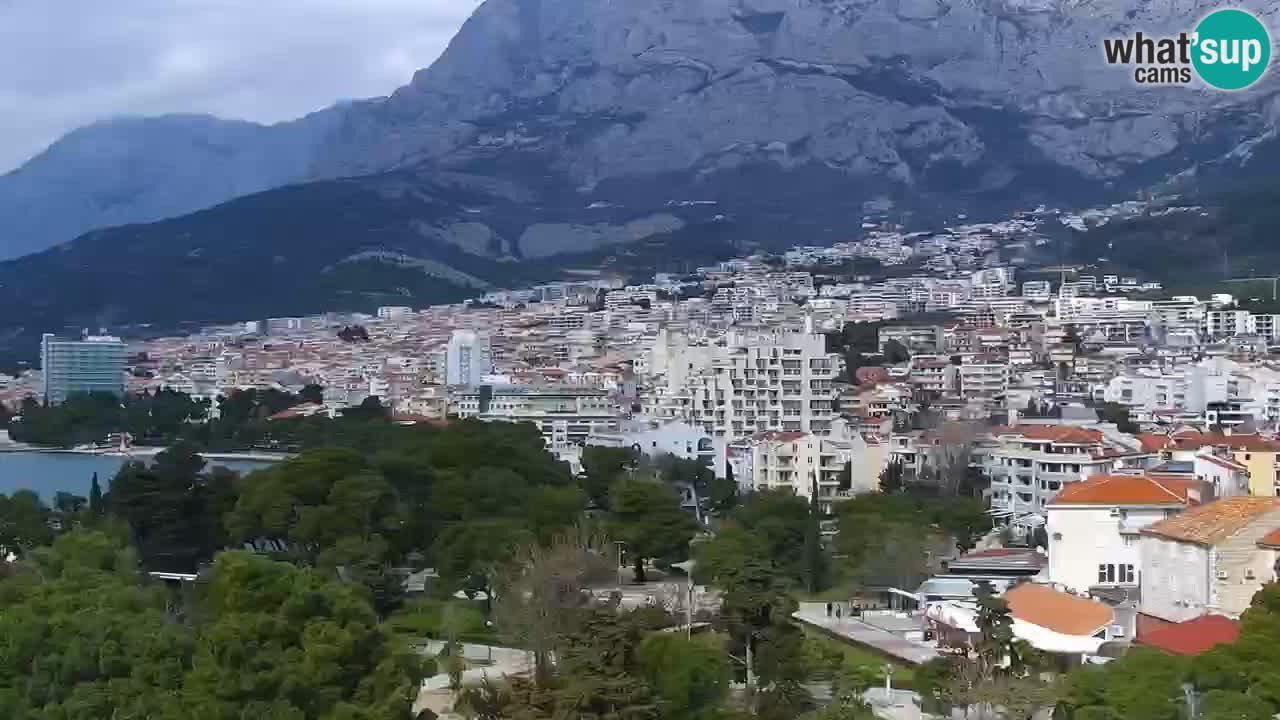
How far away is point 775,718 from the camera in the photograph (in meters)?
11.3

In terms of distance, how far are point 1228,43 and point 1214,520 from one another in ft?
123

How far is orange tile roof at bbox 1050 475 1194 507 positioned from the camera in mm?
16219

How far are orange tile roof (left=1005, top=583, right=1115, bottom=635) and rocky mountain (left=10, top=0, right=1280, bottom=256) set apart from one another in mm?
56077

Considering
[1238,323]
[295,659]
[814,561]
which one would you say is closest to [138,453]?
[814,561]

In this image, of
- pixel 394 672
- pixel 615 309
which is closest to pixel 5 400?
pixel 615 309

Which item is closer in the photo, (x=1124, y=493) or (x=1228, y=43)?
(x=1124, y=493)

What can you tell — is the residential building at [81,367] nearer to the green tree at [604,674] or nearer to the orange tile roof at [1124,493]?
the orange tile roof at [1124,493]

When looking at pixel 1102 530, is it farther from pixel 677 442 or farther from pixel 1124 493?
pixel 677 442

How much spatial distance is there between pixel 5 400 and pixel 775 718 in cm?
4247

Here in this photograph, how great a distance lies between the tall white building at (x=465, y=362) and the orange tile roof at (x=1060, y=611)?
102 ft

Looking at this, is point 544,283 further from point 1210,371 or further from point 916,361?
point 1210,371

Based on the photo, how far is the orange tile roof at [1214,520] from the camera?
1433 cm

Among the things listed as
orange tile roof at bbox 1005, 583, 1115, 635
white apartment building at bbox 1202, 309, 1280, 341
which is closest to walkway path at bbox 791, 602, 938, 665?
orange tile roof at bbox 1005, 583, 1115, 635
